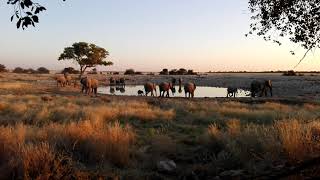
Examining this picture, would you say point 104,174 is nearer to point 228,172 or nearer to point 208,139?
point 228,172

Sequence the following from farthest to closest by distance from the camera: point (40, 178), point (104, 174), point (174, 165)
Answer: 1. point (174, 165)
2. point (104, 174)
3. point (40, 178)

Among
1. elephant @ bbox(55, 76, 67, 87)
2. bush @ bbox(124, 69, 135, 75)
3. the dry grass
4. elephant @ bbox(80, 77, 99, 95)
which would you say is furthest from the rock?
bush @ bbox(124, 69, 135, 75)

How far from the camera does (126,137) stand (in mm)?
11469

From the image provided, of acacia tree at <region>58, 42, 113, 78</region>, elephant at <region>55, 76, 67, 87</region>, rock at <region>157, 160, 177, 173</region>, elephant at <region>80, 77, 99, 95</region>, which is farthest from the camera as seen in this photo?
acacia tree at <region>58, 42, 113, 78</region>

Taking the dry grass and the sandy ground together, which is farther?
the sandy ground

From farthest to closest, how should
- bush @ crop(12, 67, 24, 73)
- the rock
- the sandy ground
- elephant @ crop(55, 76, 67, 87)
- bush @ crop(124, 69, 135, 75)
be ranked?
1. bush @ crop(124, 69, 135, 75)
2. bush @ crop(12, 67, 24, 73)
3. elephant @ crop(55, 76, 67, 87)
4. the sandy ground
5. the rock

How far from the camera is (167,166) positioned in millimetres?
9828

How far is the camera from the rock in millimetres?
9728

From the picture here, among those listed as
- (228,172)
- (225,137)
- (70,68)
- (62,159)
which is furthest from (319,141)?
(70,68)

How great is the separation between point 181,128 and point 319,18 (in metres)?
8.57

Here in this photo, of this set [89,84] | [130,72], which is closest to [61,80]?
[89,84]

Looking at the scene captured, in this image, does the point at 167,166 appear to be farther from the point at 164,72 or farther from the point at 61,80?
the point at 164,72

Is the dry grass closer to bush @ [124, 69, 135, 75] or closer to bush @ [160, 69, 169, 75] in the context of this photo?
bush @ [160, 69, 169, 75]

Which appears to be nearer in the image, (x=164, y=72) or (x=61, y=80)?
(x=61, y=80)
